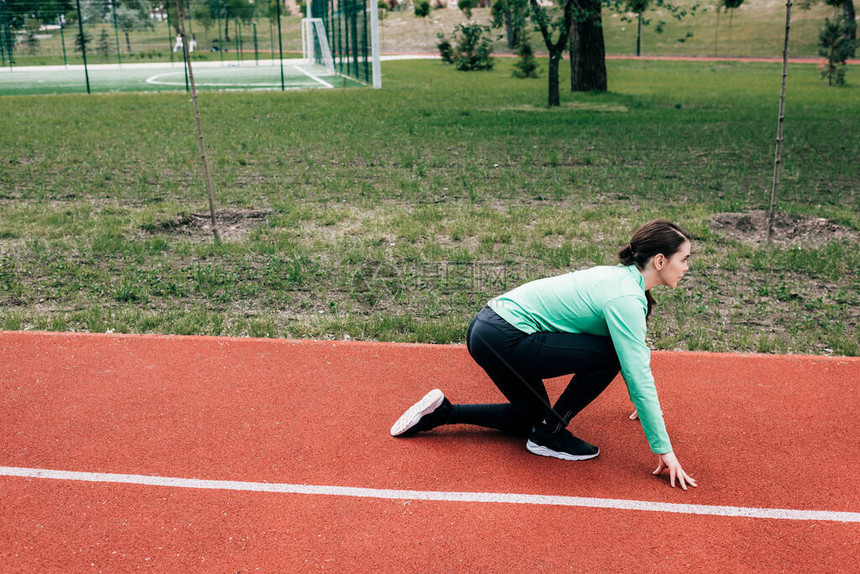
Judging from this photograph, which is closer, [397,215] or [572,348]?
[572,348]

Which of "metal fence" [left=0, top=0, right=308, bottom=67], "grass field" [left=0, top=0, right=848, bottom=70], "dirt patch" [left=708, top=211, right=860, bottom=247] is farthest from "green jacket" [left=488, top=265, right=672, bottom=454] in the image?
"grass field" [left=0, top=0, right=848, bottom=70]

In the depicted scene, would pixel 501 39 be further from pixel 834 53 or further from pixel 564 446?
pixel 564 446

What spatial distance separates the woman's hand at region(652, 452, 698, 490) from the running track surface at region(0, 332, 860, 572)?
0.09 meters

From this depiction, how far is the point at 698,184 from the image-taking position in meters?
11.9

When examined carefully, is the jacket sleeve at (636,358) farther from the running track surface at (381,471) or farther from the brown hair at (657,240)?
the running track surface at (381,471)

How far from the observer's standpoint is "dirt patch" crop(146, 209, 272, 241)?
30.6 feet

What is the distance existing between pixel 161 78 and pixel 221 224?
27061 millimetres

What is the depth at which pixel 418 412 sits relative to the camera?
4602mm

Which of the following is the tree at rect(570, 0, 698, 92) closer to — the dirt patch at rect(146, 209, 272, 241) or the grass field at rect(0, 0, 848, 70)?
the grass field at rect(0, 0, 848, 70)

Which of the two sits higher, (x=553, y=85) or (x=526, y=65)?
(x=526, y=65)

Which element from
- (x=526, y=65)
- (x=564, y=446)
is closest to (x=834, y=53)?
(x=526, y=65)

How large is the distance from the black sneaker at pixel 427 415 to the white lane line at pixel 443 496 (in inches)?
21.4

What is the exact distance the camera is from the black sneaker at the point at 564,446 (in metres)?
4.47

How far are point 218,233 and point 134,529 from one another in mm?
5840
